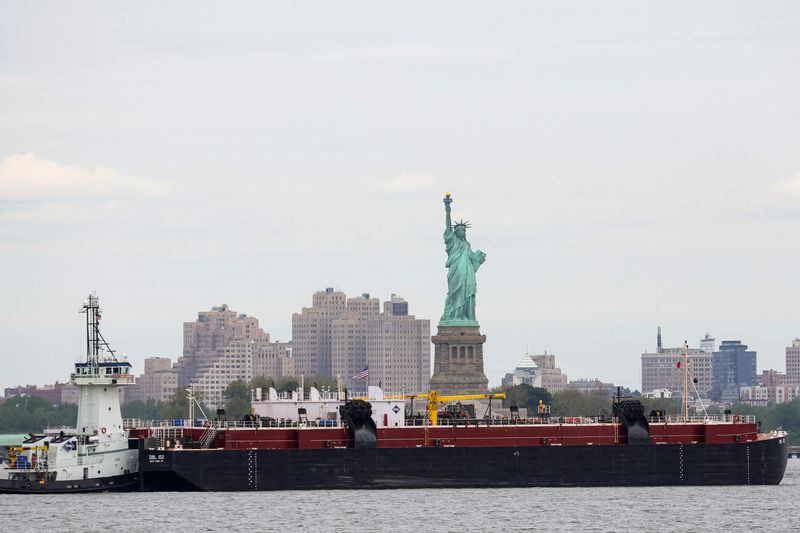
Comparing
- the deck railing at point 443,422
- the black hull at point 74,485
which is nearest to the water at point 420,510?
the black hull at point 74,485

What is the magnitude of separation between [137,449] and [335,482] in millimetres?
12083

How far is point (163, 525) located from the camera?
318ft

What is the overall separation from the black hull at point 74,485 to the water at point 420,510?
50cm

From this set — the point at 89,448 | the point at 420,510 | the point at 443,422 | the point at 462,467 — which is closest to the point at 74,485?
the point at 89,448

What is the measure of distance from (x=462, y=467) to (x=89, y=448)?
22236mm

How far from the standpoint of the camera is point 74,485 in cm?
11425

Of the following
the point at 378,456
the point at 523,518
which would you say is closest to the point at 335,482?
the point at 378,456

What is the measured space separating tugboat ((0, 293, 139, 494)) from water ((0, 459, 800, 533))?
3.57 ft

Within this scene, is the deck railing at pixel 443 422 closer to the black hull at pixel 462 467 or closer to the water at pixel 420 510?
the black hull at pixel 462 467

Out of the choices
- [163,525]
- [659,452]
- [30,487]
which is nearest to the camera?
[163,525]

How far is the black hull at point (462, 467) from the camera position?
11625cm

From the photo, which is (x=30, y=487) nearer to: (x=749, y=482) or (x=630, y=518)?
(x=630, y=518)

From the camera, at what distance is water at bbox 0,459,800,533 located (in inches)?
3819

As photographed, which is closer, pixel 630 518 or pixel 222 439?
pixel 630 518
